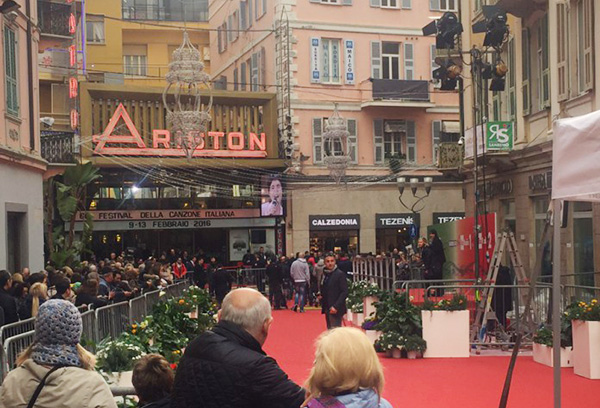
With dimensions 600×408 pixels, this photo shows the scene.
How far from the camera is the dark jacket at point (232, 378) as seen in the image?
4488 millimetres

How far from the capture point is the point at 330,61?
42.0 metres

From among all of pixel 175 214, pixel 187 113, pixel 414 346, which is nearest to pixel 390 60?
pixel 175 214

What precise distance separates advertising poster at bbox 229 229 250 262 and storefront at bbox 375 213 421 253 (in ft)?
20.7

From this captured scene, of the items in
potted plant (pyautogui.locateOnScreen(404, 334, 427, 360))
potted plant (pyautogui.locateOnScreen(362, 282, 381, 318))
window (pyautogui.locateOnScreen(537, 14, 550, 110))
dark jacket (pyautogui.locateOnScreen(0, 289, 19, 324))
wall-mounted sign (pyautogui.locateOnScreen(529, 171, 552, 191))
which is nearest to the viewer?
dark jacket (pyautogui.locateOnScreen(0, 289, 19, 324))

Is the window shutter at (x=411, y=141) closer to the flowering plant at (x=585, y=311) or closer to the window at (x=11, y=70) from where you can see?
the window at (x=11, y=70)

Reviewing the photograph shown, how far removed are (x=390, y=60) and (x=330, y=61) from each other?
2.91 metres

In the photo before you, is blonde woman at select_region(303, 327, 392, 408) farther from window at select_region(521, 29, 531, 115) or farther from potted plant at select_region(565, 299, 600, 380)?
window at select_region(521, 29, 531, 115)

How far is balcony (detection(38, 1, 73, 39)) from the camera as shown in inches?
904

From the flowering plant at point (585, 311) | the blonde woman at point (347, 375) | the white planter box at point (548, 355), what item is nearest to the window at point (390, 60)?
the white planter box at point (548, 355)

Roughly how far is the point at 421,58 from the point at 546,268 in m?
22.4

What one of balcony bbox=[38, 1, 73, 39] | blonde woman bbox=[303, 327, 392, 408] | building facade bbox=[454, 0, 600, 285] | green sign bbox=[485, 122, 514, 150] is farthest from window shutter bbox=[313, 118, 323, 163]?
Result: blonde woman bbox=[303, 327, 392, 408]

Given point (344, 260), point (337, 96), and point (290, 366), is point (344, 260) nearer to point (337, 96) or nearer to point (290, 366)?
point (290, 366)

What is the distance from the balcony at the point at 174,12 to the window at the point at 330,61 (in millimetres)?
14695

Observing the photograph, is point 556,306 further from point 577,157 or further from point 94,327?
point 94,327
